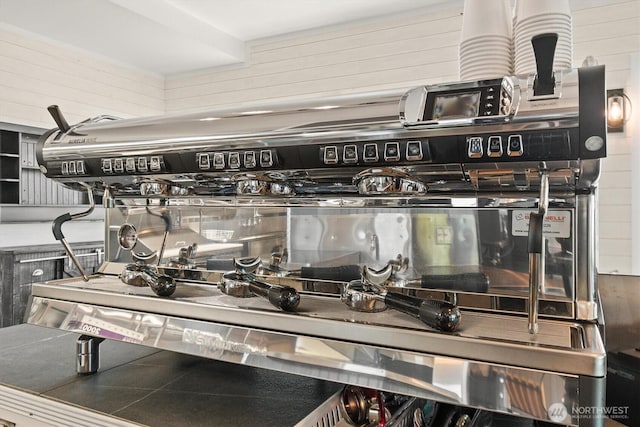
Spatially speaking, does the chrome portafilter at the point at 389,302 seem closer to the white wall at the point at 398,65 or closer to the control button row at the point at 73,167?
the control button row at the point at 73,167

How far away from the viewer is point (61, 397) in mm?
1043

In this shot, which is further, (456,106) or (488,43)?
(488,43)

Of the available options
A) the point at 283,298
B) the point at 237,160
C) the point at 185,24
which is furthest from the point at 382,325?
the point at 185,24

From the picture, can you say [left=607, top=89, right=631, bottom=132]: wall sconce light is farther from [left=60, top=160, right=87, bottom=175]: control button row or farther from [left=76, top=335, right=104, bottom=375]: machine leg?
[left=76, top=335, right=104, bottom=375]: machine leg

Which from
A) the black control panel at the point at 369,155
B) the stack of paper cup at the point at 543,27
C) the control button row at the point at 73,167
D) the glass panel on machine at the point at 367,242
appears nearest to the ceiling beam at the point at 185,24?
the control button row at the point at 73,167

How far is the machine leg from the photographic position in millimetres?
1163

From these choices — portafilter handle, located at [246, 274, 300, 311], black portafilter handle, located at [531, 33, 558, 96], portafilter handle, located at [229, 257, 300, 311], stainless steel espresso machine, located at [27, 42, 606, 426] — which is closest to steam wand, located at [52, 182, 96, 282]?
stainless steel espresso machine, located at [27, 42, 606, 426]

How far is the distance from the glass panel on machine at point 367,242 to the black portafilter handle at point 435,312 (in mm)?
197

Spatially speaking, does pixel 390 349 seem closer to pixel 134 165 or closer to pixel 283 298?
pixel 283 298

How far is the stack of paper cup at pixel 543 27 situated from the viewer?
3.06 feet

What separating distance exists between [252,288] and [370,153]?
42cm

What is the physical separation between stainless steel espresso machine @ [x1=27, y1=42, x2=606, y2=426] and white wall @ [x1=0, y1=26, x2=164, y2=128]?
309 cm

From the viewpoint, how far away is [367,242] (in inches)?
45.1

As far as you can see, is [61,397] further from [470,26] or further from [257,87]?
[257,87]
